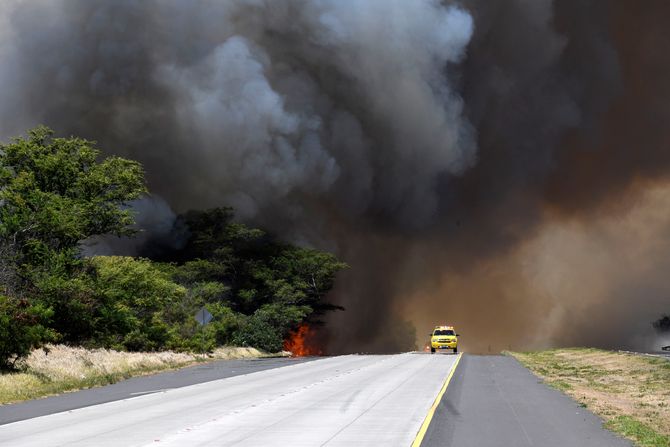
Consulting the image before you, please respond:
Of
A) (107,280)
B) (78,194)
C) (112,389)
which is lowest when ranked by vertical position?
(112,389)

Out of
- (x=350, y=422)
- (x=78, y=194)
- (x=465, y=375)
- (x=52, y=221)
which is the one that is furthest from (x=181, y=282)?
(x=350, y=422)

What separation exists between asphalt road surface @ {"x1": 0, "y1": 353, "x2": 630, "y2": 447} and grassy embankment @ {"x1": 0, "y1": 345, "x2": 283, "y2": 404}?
2312 millimetres

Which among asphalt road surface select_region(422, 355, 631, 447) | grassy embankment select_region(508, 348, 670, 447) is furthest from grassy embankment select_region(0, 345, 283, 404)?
grassy embankment select_region(508, 348, 670, 447)

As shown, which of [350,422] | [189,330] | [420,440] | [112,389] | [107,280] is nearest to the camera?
[420,440]

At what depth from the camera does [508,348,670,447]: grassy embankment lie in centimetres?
1619

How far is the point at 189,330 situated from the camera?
53.6 meters

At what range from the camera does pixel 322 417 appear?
1728 cm

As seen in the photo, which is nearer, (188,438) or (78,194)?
(188,438)

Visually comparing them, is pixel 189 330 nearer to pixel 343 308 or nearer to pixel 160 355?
pixel 160 355

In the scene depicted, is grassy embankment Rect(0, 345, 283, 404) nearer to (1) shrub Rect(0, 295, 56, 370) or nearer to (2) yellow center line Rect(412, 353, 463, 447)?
(1) shrub Rect(0, 295, 56, 370)

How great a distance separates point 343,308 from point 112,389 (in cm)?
6254

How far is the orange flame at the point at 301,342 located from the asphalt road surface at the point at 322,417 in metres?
48.0

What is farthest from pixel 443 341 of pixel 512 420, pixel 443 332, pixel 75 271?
pixel 512 420

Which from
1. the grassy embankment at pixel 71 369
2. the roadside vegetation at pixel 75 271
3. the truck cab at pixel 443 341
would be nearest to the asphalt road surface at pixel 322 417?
the grassy embankment at pixel 71 369
